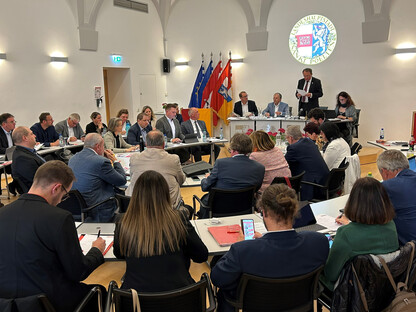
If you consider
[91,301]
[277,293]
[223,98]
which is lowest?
[91,301]

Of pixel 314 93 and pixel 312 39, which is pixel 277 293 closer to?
pixel 314 93

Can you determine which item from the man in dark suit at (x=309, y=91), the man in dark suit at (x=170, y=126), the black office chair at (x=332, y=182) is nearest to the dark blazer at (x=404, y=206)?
the black office chair at (x=332, y=182)

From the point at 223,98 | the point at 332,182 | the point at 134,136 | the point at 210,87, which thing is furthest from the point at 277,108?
the point at 332,182

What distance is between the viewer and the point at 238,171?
3859 millimetres

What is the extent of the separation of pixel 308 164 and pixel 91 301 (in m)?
3.31

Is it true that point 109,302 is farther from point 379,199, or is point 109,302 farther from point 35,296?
point 379,199

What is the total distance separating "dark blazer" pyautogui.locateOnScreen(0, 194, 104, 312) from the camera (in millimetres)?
1988

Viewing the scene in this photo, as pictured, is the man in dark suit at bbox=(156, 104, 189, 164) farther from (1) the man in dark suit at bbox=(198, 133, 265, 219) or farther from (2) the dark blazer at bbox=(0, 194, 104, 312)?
(2) the dark blazer at bbox=(0, 194, 104, 312)

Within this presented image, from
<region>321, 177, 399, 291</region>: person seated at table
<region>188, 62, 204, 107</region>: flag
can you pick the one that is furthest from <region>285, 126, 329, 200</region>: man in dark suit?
<region>188, 62, 204, 107</region>: flag

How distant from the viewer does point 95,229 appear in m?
3.06

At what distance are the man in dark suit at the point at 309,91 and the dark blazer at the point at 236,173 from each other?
609cm

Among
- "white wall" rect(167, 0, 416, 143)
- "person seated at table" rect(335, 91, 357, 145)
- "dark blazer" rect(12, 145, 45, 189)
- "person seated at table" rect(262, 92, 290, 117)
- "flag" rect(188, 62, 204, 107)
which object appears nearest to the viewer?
"dark blazer" rect(12, 145, 45, 189)

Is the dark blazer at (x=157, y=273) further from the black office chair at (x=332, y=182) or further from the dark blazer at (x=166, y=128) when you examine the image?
the dark blazer at (x=166, y=128)

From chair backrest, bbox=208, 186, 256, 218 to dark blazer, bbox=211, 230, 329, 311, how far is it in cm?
164
